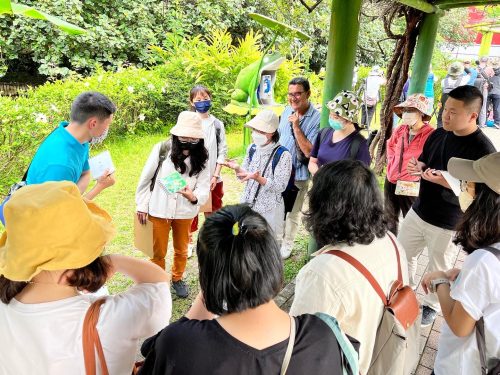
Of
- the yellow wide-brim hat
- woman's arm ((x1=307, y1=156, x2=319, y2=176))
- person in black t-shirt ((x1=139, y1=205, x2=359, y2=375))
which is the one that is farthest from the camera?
woman's arm ((x1=307, y1=156, x2=319, y2=176))

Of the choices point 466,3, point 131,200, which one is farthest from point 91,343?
point 466,3

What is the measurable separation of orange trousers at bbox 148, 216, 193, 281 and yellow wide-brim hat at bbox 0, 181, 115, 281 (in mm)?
1871

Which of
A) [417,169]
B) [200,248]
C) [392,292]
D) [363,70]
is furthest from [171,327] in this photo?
[363,70]

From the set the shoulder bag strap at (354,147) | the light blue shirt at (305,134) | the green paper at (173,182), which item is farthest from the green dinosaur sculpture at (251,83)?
the green paper at (173,182)

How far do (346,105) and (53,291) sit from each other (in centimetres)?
262

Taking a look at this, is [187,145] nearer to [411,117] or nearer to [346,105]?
[346,105]

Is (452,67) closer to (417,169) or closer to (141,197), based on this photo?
(417,169)

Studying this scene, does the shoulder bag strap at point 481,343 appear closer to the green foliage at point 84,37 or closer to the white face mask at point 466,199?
the white face mask at point 466,199

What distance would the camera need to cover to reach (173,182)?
2859 millimetres

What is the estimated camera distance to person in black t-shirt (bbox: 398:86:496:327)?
2824mm

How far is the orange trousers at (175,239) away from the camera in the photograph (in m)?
3.08

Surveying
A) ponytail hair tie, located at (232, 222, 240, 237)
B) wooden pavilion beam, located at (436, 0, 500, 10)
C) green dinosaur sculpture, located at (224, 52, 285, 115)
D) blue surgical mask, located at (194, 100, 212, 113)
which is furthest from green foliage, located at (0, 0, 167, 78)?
ponytail hair tie, located at (232, 222, 240, 237)

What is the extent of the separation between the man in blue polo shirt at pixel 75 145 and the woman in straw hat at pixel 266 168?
1.09m

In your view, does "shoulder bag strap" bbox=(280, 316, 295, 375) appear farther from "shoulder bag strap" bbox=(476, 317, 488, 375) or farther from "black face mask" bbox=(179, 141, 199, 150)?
"black face mask" bbox=(179, 141, 199, 150)
